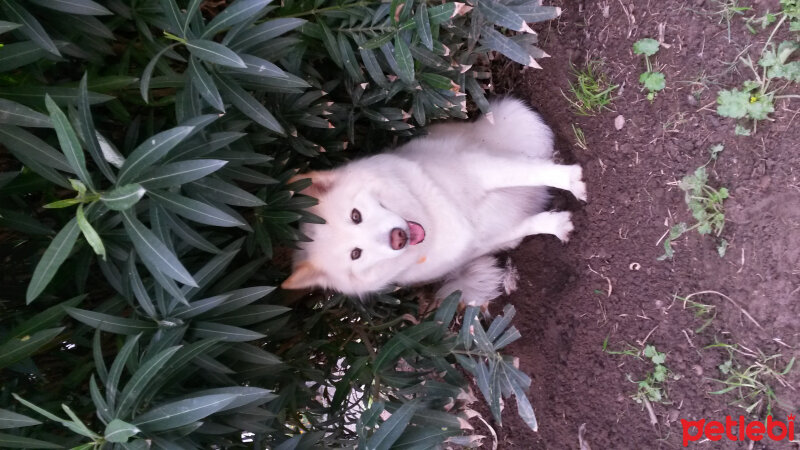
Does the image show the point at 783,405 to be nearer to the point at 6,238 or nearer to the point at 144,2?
the point at 144,2

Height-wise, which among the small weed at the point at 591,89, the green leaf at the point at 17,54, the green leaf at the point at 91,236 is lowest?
the small weed at the point at 591,89

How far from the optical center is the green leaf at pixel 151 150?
1281 millimetres

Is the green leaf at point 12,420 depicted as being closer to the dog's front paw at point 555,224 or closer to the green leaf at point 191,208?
the green leaf at point 191,208

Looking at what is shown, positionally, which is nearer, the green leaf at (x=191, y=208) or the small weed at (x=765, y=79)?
the green leaf at (x=191, y=208)

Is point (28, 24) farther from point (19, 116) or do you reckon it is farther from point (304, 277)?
point (304, 277)

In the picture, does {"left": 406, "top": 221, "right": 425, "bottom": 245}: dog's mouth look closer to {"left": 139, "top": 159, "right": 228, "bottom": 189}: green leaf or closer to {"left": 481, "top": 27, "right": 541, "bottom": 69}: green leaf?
{"left": 481, "top": 27, "right": 541, "bottom": 69}: green leaf

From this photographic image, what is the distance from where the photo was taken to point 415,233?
244 cm

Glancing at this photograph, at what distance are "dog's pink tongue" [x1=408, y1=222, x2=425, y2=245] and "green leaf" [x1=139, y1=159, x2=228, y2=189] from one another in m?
1.18

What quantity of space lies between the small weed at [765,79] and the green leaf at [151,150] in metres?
2.10

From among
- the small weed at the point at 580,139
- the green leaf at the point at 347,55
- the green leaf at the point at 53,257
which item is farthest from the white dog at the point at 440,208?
the green leaf at the point at 53,257

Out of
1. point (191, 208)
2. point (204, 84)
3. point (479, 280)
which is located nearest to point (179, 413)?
point (191, 208)

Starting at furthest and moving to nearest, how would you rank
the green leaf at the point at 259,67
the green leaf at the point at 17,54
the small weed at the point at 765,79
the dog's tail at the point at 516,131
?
the dog's tail at the point at 516,131 < the small weed at the point at 765,79 < the green leaf at the point at 259,67 < the green leaf at the point at 17,54

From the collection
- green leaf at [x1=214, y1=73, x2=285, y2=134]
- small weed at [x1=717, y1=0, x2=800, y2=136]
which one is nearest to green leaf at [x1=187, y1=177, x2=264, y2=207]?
green leaf at [x1=214, y1=73, x2=285, y2=134]

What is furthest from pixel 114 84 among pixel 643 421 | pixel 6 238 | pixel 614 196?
pixel 643 421
